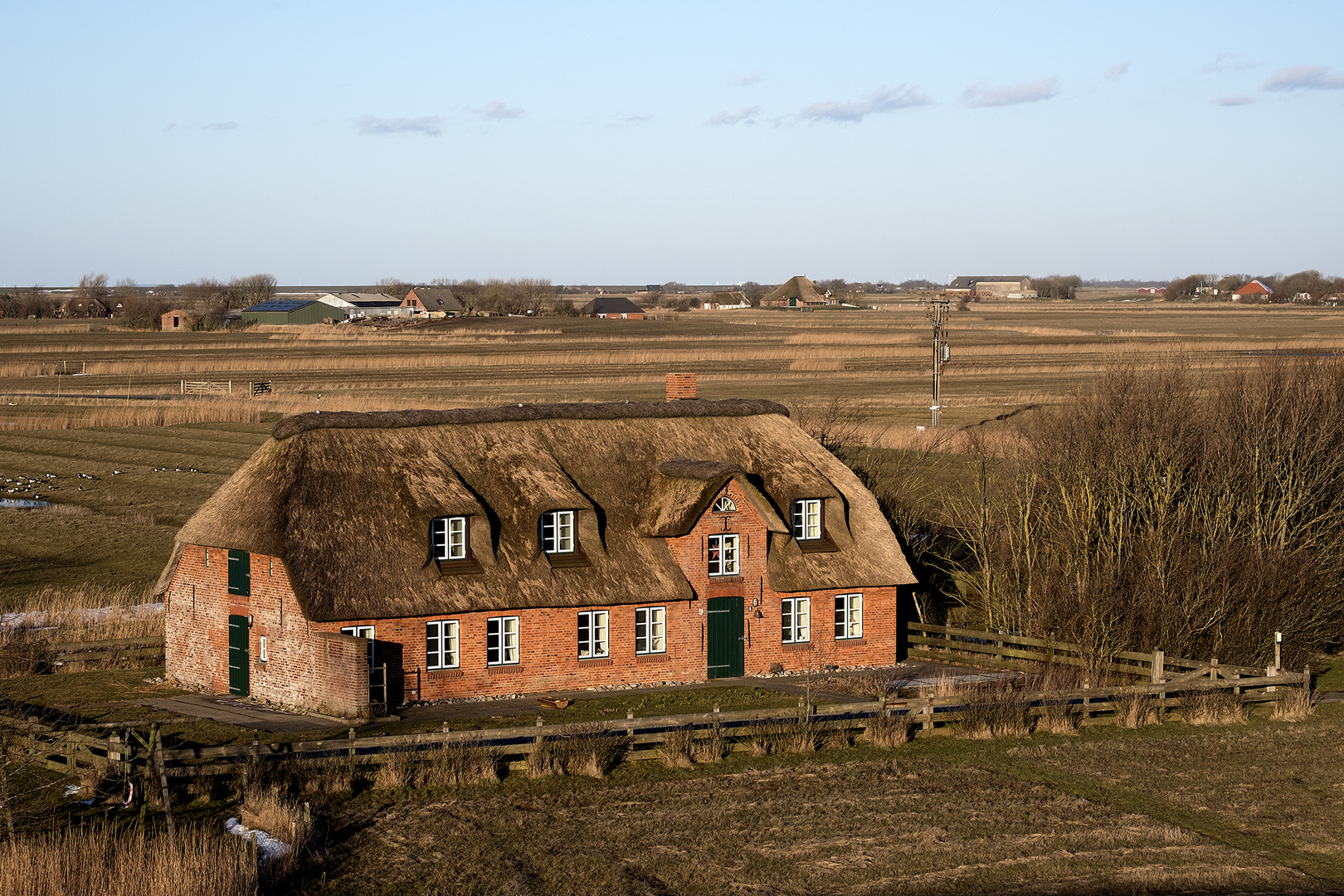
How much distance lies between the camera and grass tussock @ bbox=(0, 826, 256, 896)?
1575 centimetres

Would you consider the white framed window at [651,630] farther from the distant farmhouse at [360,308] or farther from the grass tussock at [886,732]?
the distant farmhouse at [360,308]

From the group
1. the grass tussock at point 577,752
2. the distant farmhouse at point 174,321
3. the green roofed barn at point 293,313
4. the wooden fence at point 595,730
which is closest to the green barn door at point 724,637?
the wooden fence at point 595,730

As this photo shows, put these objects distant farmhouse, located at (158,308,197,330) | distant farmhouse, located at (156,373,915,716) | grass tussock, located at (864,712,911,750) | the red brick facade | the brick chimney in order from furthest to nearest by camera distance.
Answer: distant farmhouse, located at (158,308,197,330) → the brick chimney → distant farmhouse, located at (156,373,915,716) → the red brick facade → grass tussock, located at (864,712,911,750)

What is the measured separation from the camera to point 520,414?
103 ft

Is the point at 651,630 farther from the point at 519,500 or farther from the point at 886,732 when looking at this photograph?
the point at 886,732

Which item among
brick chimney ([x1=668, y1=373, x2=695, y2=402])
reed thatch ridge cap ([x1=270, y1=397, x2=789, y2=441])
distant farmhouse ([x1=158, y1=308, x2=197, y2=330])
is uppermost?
distant farmhouse ([x1=158, y1=308, x2=197, y2=330])

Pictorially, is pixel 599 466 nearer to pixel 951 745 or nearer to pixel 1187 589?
pixel 951 745

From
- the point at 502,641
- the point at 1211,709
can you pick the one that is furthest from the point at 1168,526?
the point at 502,641

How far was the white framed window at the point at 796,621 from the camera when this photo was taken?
30906mm

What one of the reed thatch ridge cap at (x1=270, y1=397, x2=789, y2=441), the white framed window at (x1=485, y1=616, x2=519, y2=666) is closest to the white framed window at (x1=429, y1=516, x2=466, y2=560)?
the white framed window at (x1=485, y1=616, x2=519, y2=666)

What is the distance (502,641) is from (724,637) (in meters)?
4.65

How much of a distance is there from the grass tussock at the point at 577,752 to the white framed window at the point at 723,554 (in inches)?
311

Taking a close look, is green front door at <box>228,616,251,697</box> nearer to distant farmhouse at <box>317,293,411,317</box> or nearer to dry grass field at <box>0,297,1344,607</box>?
dry grass field at <box>0,297,1344,607</box>

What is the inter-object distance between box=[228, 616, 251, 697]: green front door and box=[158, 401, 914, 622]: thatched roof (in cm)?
155
